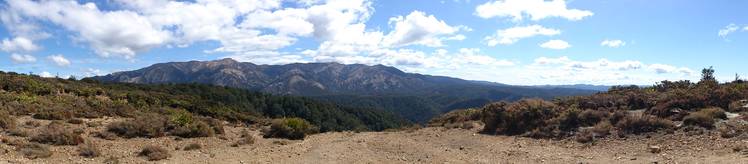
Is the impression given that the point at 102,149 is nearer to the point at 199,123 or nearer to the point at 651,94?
the point at 199,123

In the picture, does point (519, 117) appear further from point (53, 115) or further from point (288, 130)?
point (53, 115)

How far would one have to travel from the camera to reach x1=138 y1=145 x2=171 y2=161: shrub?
572 inches

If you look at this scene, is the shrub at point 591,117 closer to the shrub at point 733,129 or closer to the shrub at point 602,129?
the shrub at point 602,129

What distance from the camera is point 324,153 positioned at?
1667cm

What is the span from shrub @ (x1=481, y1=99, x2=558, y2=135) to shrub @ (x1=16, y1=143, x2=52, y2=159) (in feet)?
49.3

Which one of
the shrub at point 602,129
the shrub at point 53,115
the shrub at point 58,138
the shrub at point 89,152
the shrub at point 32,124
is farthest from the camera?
the shrub at point 53,115

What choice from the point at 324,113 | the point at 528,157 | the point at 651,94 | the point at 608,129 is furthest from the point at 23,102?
the point at 324,113

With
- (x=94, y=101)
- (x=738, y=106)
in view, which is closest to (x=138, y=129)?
(x=94, y=101)

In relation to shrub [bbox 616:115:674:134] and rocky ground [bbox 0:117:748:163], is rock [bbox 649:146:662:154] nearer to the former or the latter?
rocky ground [bbox 0:117:748:163]

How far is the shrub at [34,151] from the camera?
1407 cm

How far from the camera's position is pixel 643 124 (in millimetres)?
17844

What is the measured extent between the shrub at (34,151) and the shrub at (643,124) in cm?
1663

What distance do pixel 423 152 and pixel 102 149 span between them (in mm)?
9246

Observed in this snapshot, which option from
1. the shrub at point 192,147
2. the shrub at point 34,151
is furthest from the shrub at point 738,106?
the shrub at point 34,151
